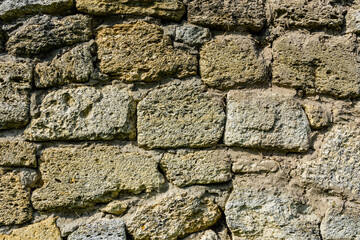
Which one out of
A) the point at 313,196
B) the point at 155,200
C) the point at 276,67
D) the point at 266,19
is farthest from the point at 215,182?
the point at 266,19

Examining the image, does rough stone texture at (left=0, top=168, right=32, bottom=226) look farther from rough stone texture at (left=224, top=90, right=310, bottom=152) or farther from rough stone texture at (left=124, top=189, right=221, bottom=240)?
rough stone texture at (left=224, top=90, right=310, bottom=152)

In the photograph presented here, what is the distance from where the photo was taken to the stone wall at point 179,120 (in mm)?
1546

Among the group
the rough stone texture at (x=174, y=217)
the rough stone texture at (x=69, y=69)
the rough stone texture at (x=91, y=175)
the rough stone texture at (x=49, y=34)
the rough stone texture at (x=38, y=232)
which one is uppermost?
the rough stone texture at (x=49, y=34)

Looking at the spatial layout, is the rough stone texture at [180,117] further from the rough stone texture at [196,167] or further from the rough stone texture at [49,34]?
the rough stone texture at [49,34]

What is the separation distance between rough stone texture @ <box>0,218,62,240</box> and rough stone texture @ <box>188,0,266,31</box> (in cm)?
121

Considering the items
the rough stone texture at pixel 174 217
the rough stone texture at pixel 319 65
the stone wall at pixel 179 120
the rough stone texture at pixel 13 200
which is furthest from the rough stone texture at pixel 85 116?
the rough stone texture at pixel 319 65

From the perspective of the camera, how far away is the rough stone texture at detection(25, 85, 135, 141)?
1.58 meters

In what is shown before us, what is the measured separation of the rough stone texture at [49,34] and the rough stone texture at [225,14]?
0.55 metres

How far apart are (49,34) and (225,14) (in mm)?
892

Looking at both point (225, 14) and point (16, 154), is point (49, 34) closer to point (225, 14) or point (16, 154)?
point (16, 154)

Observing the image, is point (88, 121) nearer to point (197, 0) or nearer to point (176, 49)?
point (176, 49)

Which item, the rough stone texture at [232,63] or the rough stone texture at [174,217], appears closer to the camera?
the rough stone texture at [174,217]

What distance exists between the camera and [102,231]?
5.01 feet

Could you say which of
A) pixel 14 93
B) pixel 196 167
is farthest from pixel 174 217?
pixel 14 93
